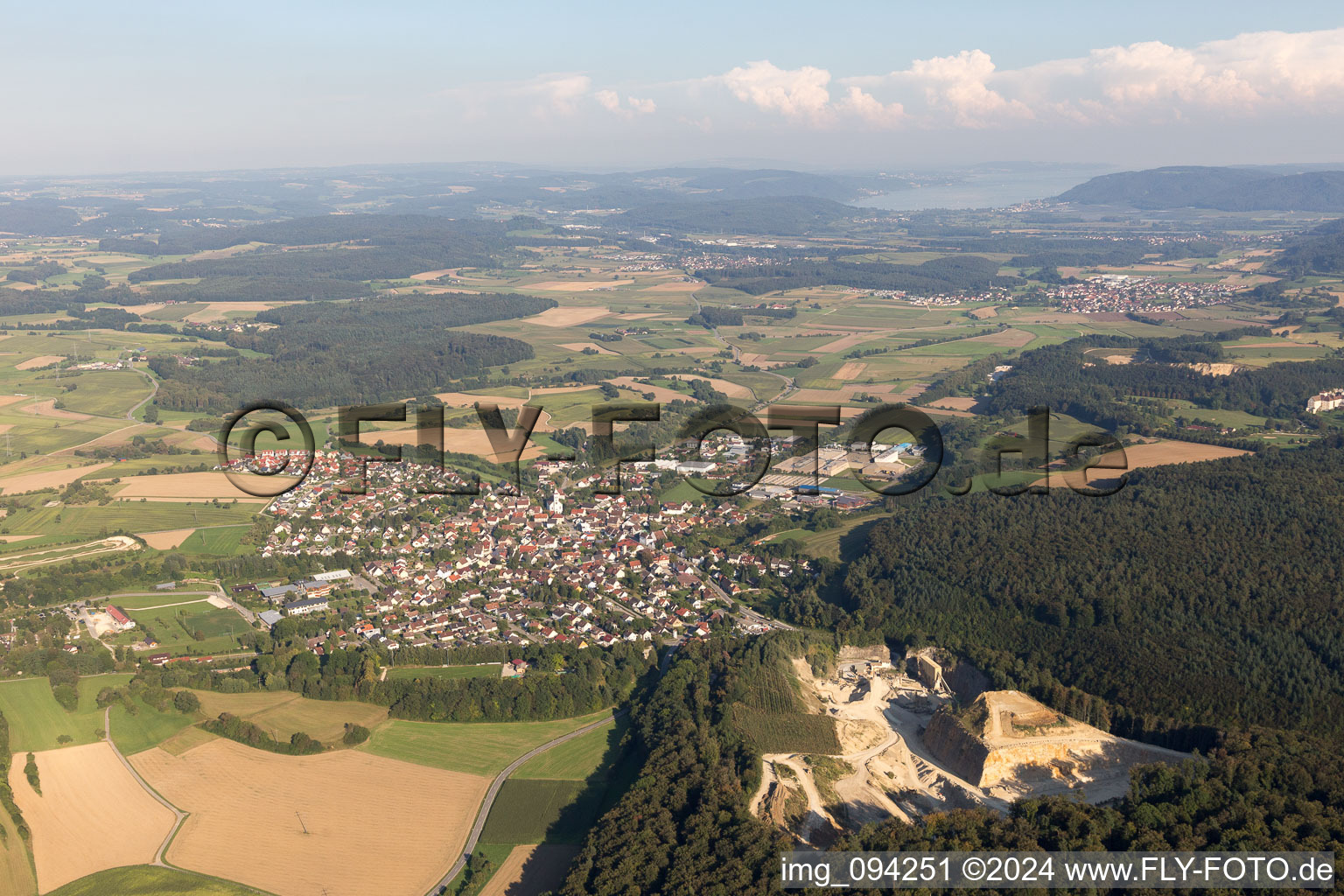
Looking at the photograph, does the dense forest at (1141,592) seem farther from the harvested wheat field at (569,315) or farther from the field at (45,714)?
the harvested wheat field at (569,315)

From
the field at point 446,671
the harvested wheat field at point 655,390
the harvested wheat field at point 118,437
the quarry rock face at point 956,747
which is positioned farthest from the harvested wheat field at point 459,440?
the quarry rock face at point 956,747

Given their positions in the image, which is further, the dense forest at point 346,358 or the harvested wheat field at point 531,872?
the dense forest at point 346,358

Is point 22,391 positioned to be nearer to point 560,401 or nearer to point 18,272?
point 560,401

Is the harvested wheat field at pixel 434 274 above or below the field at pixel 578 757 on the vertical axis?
above

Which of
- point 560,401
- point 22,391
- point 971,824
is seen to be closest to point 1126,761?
point 971,824

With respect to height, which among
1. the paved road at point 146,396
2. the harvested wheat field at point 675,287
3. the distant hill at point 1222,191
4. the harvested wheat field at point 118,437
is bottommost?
the harvested wheat field at point 118,437

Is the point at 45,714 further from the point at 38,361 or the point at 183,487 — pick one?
the point at 38,361

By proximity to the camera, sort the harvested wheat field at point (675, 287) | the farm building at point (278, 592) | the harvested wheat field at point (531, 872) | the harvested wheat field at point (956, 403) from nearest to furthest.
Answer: the harvested wheat field at point (531, 872) < the farm building at point (278, 592) < the harvested wheat field at point (956, 403) < the harvested wheat field at point (675, 287)
